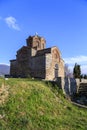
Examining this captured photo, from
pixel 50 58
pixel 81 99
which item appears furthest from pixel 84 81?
pixel 50 58

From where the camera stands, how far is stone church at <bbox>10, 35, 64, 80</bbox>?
135ft

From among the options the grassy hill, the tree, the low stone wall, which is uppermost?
the tree

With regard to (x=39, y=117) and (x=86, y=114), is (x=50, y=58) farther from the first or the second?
(x=39, y=117)

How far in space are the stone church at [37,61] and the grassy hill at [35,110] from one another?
12.1 metres

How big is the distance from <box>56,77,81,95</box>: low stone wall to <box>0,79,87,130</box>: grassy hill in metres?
2.44

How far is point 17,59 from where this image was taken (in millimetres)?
46188

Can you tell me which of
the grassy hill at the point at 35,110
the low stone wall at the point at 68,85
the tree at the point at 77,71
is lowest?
the grassy hill at the point at 35,110

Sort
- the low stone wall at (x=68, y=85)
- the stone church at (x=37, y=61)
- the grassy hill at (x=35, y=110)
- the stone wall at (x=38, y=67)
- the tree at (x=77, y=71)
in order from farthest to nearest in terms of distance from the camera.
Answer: the tree at (x=77, y=71), the stone church at (x=37, y=61), the stone wall at (x=38, y=67), the low stone wall at (x=68, y=85), the grassy hill at (x=35, y=110)

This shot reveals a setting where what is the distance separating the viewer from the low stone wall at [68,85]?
1235 inches

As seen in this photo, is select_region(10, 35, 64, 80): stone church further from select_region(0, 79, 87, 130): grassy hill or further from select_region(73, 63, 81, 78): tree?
select_region(0, 79, 87, 130): grassy hill

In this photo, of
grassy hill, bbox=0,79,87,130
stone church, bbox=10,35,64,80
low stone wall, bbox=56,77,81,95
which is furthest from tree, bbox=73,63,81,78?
grassy hill, bbox=0,79,87,130

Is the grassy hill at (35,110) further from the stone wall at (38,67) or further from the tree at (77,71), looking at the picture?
the tree at (77,71)

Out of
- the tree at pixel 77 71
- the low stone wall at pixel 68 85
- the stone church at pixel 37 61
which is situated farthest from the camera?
the tree at pixel 77 71

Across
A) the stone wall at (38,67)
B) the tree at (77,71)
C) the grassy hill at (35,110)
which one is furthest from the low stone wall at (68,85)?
the tree at (77,71)
